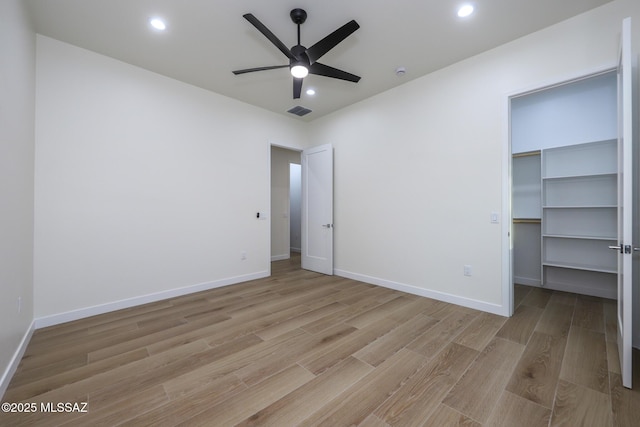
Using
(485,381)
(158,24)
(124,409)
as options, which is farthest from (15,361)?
(485,381)

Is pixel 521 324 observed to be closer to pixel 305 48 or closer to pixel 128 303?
pixel 305 48

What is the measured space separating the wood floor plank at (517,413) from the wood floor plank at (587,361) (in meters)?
0.50

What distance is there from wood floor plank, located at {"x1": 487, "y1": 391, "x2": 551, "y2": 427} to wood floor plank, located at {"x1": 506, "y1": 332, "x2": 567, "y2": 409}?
63 mm

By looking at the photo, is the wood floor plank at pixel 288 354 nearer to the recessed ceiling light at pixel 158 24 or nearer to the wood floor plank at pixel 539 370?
the wood floor plank at pixel 539 370

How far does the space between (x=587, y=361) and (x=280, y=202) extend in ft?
18.2

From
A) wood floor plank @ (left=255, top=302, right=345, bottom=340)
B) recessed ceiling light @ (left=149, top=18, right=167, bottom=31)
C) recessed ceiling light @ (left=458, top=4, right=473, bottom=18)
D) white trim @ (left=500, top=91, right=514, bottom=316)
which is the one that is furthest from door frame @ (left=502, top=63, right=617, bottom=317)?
recessed ceiling light @ (left=149, top=18, right=167, bottom=31)

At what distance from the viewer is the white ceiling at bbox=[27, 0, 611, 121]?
227cm

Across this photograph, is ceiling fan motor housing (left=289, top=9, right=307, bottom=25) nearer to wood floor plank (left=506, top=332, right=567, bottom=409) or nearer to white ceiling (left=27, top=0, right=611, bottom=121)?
white ceiling (left=27, top=0, right=611, bottom=121)

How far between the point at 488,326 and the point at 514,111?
3.34m

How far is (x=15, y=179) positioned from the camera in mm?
1978

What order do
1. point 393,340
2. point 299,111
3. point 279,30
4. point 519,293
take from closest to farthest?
point 393,340
point 279,30
point 519,293
point 299,111

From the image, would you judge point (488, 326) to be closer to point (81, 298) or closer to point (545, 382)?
point (545, 382)

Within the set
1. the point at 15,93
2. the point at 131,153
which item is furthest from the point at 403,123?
the point at 15,93

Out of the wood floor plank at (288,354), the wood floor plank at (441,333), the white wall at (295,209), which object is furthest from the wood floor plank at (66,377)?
the white wall at (295,209)
